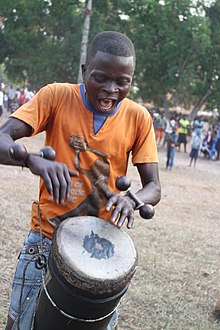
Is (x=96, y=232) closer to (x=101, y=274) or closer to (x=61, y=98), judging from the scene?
(x=101, y=274)

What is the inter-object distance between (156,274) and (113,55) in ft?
10.2

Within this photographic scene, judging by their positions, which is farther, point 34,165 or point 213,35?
point 213,35

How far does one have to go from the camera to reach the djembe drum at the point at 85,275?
161cm

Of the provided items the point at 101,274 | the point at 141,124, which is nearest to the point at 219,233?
the point at 141,124

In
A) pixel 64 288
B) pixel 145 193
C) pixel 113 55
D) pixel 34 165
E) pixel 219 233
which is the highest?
pixel 113 55

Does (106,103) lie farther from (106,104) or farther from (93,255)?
(93,255)

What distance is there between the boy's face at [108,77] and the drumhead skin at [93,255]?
1.59ft

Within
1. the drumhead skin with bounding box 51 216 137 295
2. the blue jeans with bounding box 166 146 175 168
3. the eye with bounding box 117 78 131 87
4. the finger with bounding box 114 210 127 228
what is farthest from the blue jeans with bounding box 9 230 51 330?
the blue jeans with bounding box 166 146 175 168

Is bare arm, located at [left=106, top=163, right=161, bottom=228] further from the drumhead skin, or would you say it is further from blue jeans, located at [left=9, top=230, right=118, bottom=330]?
blue jeans, located at [left=9, top=230, right=118, bottom=330]

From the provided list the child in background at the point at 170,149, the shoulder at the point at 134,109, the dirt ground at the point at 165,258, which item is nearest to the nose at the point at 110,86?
the shoulder at the point at 134,109

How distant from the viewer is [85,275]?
5.24ft

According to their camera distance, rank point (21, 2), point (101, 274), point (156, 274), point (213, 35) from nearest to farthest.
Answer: point (101, 274) < point (156, 274) < point (21, 2) < point (213, 35)

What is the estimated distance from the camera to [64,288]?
5.35ft

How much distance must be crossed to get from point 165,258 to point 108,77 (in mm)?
3580
